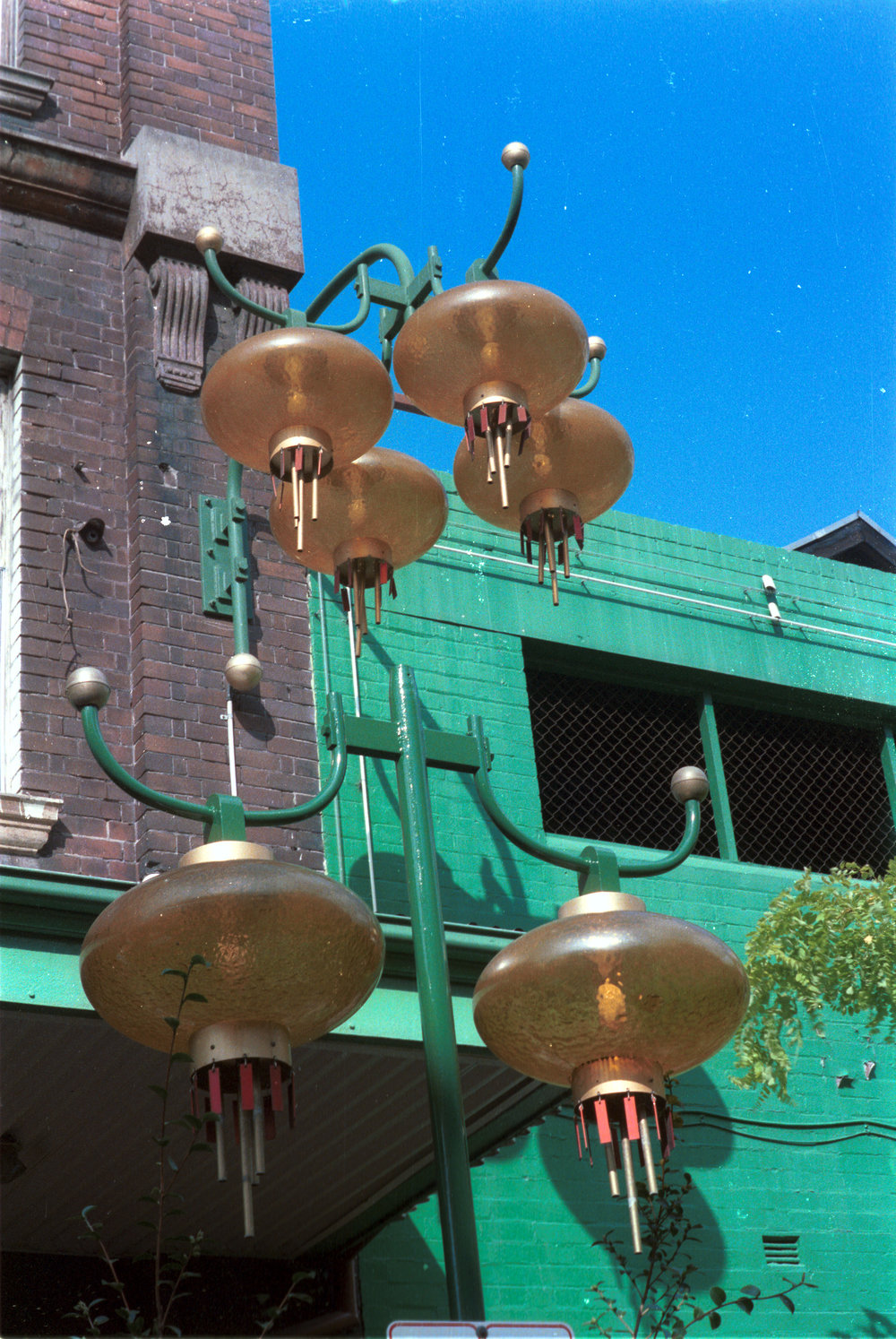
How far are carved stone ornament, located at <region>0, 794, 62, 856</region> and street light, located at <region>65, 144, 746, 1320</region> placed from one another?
6.90 feet

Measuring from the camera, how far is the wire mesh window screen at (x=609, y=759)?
409 inches

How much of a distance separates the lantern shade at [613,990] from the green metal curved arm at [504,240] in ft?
7.36

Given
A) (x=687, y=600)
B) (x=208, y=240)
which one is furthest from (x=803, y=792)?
(x=208, y=240)

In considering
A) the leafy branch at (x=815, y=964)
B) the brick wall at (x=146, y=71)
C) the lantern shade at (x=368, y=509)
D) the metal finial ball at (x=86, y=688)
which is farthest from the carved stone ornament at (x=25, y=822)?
the brick wall at (x=146, y=71)

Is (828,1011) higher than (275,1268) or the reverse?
higher

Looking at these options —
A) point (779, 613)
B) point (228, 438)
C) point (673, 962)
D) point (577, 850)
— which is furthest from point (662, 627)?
point (673, 962)

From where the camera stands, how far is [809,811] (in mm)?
11406

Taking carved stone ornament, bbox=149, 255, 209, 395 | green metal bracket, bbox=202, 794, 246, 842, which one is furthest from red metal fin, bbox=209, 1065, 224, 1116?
carved stone ornament, bbox=149, 255, 209, 395

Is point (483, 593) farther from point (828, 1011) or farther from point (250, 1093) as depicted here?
point (250, 1093)

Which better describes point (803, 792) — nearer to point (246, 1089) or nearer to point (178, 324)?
point (178, 324)

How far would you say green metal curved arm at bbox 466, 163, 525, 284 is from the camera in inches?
220

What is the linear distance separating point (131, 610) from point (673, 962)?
15.9ft

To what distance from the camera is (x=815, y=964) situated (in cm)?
845

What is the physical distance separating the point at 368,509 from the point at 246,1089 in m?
2.46
